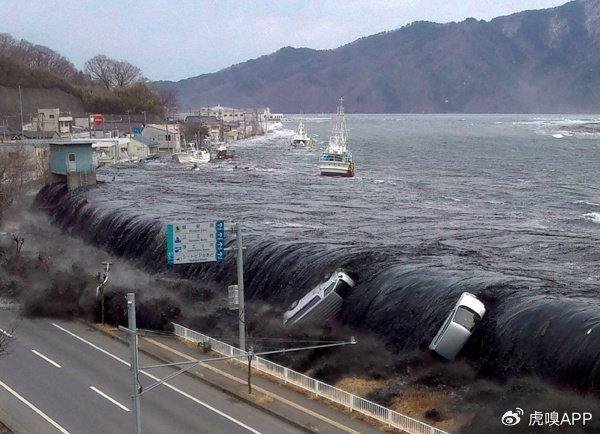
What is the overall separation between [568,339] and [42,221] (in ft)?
117

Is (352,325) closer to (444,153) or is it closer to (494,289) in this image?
(494,289)

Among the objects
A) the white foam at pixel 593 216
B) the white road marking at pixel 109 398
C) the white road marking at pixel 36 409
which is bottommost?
the white foam at pixel 593 216

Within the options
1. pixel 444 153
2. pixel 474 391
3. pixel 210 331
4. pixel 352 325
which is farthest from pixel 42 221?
pixel 444 153

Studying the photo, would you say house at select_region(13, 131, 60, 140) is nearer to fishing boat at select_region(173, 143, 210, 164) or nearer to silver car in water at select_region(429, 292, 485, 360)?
fishing boat at select_region(173, 143, 210, 164)

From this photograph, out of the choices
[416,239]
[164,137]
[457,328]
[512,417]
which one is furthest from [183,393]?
[164,137]

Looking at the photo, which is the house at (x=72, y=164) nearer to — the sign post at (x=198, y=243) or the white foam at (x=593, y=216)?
the sign post at (x=198, y=243)

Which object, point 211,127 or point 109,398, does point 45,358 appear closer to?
point 109,398

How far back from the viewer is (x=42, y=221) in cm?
4728

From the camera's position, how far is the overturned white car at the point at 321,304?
82.8ft

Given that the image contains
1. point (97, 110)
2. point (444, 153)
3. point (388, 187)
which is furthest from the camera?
point (97, 110)

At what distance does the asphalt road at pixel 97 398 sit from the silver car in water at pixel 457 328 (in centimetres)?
604

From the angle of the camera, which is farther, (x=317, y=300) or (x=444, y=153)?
(x=444, y=153)

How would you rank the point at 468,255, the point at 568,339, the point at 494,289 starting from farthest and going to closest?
the point at 468,255 → the point at 494,289 → the point at 568,339

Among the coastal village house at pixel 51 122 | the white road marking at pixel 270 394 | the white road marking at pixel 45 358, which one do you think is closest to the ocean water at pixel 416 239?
the white road marking at pixel 270 394
